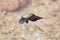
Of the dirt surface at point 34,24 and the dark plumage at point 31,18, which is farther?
the dark plumage at point 31,18

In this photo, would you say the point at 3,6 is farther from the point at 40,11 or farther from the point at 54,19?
the point at 54,19

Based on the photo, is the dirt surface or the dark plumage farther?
the dark plumage

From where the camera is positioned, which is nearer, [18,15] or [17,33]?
[17,33]

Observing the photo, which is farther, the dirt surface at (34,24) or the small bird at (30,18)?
the small bird at (30,18)

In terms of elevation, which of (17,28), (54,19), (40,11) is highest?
(40,11)

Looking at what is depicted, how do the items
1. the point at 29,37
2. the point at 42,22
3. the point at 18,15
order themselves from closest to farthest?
1. the point at 29,37
2. the point at 42,22
3. the point at 18,15

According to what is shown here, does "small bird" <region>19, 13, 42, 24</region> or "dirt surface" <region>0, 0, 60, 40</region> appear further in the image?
"small bird" <region>19, 13, 42, 24</region>

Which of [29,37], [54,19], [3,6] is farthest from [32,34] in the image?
[3,6]

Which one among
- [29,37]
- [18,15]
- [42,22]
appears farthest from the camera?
[18,15]
